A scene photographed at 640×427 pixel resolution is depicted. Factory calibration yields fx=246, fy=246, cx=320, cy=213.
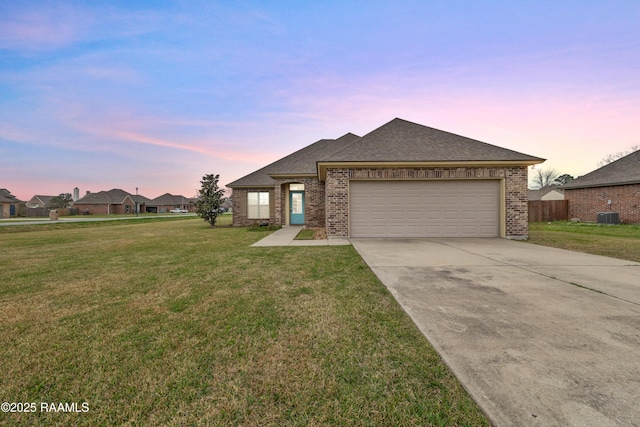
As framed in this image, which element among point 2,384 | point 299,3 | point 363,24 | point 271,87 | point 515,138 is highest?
point 299,3

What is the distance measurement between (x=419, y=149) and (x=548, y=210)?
52.2ft

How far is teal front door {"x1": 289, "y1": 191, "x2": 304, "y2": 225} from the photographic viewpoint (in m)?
16.5

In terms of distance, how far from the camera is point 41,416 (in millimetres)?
1692

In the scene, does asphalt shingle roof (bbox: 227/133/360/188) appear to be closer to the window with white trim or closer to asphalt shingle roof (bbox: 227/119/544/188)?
the window with white trim

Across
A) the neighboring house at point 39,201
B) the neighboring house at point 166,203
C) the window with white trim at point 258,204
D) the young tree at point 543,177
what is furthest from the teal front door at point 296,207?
the neighboring house at point 39,201

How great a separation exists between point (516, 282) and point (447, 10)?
12715mm

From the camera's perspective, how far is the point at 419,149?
34.2 feet

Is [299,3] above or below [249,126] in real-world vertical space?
above

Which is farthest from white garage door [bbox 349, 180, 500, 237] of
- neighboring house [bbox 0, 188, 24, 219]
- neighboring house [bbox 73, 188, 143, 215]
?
neighboring house [bbox 0, 188, 24, 219]

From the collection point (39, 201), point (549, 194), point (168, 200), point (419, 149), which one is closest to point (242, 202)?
point (419, 149)

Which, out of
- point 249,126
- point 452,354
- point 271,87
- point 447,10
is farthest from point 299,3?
point 452,354

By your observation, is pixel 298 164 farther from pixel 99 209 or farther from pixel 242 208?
pixel 99 209

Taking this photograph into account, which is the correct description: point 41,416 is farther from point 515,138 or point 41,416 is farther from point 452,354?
point 515,138

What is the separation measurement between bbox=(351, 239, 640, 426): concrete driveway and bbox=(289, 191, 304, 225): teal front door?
11.0m
